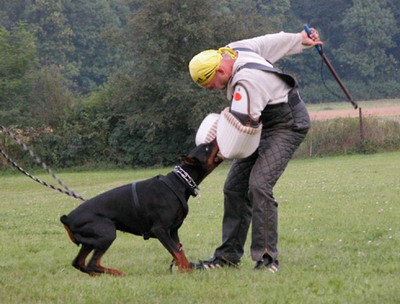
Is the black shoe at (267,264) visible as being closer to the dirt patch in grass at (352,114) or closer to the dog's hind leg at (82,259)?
the dog's hind leg at (82,259)

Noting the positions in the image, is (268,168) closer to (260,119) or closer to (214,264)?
(260,119)

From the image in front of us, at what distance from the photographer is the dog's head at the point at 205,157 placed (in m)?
6.45

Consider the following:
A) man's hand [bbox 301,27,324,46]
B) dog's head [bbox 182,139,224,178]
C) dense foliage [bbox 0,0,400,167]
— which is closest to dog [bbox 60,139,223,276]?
dog's head [bbox 182,139,224,178]

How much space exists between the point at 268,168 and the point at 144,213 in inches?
44.0

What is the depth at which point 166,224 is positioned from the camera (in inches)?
249

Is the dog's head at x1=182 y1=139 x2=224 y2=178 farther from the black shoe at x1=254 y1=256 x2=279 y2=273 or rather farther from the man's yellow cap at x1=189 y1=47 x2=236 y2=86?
the black shoe at x1=254 y1=256 x2=279 y2=273

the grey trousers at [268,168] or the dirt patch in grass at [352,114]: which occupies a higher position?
the grey trousers at [268,168]

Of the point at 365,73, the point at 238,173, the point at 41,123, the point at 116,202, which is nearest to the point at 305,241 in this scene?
the point at 238,173

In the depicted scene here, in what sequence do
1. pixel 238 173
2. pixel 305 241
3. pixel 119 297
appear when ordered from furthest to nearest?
pixel 305 241 < pixel 238 173 < pixel 119 297

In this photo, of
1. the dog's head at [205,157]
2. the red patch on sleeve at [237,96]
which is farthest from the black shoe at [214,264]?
the red patch on sleeve at [237,96]

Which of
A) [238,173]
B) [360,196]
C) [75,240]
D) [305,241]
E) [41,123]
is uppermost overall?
[238,173]

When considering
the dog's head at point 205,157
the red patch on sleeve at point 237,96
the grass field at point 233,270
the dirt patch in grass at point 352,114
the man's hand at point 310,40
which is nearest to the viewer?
the grass field at point 233,270

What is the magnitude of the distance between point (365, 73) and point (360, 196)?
52.0 meters

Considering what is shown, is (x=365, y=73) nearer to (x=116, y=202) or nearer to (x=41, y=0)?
(x=41, y=0)
